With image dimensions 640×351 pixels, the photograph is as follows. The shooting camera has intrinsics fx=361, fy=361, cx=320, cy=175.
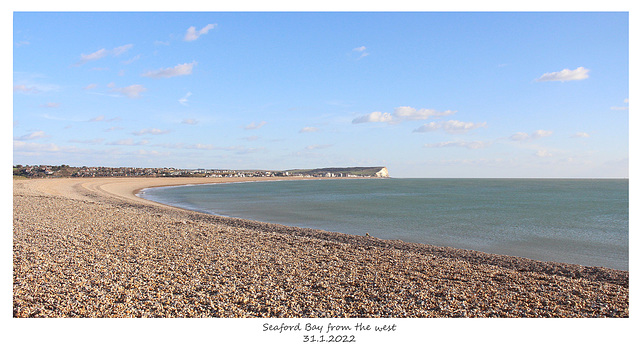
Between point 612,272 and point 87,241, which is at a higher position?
point 87,241

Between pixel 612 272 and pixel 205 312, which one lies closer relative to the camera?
pixel 205 312

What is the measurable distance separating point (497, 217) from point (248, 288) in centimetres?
2329

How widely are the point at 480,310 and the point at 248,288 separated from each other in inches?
166

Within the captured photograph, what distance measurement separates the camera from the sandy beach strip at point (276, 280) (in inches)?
238

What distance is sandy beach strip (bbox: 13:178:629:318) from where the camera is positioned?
6.05 m

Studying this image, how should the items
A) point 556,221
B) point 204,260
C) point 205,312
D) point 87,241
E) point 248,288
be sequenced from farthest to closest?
point 556,221, point 87,241, point 204,260, point 248,288, point 205,312

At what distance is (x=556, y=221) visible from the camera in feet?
78.4

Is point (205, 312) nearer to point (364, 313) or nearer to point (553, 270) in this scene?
point (364, 313)

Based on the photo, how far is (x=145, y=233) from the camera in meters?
12.7

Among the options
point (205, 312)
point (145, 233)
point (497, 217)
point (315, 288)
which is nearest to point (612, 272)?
point (315, 288)

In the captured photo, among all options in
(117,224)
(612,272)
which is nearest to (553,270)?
(612,272)

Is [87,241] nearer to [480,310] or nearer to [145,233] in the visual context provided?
[145,233]

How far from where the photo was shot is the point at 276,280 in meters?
7.61

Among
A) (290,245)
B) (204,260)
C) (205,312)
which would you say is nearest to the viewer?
(205,312)
